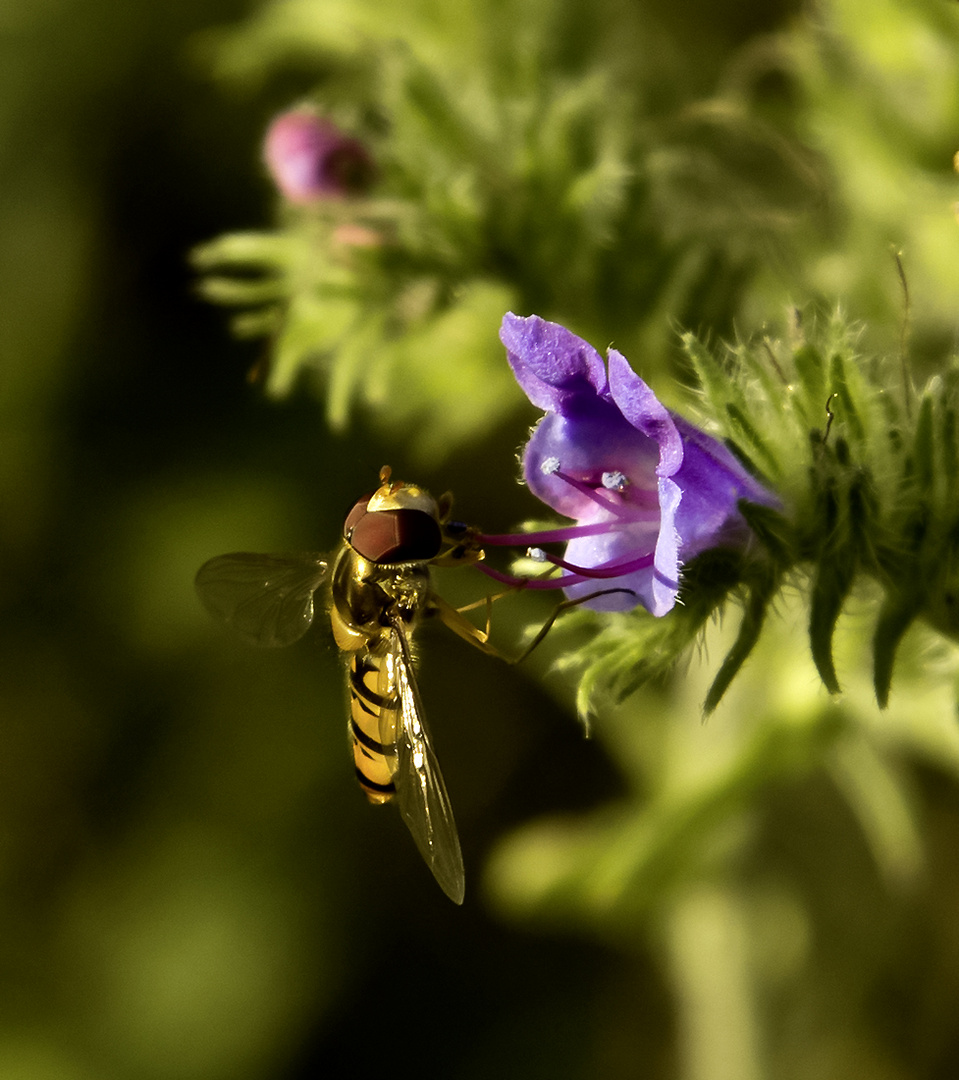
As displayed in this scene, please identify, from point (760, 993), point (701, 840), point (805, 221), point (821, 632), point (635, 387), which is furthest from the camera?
point (760, 993)

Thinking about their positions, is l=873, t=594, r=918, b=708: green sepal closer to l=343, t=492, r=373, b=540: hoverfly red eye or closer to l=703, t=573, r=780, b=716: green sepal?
l=703, t=573, r=780, b=716: green sepal

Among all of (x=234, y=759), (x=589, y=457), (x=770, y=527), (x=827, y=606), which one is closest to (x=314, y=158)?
(x=589, y=457)

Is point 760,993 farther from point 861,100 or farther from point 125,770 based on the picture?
point 861,100

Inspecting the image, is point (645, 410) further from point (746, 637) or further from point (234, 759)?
point (234, 759)

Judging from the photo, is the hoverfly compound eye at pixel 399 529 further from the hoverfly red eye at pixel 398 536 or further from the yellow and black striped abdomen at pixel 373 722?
the yellow and black striped abdomen at pixel 373 722

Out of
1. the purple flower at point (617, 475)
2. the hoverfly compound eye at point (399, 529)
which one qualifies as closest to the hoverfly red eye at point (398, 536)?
the hoverfly compound eye at point (399, 529)

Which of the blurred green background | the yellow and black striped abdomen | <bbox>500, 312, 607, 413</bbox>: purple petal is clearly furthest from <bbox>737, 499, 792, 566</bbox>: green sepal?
the blurred green background

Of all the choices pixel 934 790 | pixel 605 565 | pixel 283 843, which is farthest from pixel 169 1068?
pixel 605 565
